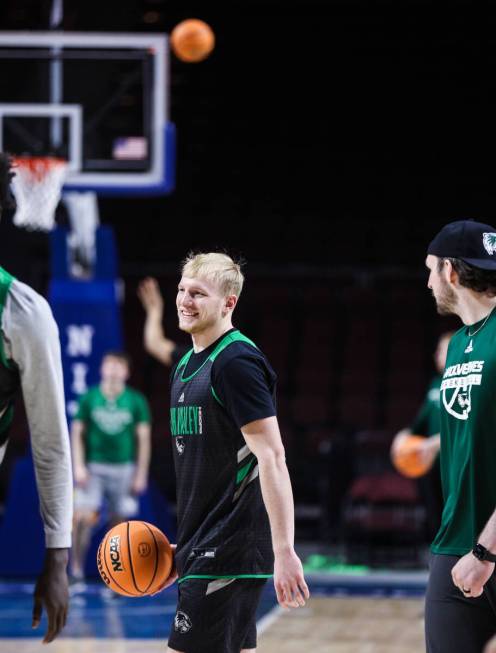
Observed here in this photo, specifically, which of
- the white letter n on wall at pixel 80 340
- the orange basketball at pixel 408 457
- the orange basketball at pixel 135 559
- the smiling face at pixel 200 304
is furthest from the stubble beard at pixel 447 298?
the white letter n on wall at pixel 80 340

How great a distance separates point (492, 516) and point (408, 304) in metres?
16.8

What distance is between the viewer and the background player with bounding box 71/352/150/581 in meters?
10.3

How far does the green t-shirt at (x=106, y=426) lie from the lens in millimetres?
10383

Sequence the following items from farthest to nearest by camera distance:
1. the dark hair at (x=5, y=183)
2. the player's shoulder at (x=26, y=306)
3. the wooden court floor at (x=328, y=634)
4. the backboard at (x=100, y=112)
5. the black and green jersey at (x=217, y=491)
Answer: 1. the backboard at (x=100, y=112)
2. the wooden court floor at (x=328, y=634)
3. the black and green jersey at (x=217, y=491)
4. the dark hair at (x=5, y=183)
5. the player's shoulder at (x=26, y=306)

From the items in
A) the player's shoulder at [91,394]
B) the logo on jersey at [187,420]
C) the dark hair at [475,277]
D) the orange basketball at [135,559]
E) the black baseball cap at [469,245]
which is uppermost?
the black baseball cap at [469,245]

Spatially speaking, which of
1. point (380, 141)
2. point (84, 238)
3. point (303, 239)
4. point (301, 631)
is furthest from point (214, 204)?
point (301, 631)

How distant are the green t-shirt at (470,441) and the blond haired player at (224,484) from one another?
1.55 ft

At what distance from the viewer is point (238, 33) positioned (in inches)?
792

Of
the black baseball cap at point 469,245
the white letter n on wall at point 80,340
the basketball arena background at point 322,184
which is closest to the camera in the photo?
the black baseball cap at point 469,245

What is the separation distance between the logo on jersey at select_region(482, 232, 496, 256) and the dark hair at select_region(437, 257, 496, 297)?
0.07 meters

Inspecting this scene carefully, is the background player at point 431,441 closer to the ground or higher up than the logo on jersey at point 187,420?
closer to the ground

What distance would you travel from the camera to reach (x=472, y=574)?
3.15m

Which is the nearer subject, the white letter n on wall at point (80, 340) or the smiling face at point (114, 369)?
the smiling face at point (114, 369)

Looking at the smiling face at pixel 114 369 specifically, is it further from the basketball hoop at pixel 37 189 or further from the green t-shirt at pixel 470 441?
the green t-shirt at pixel 470 441
